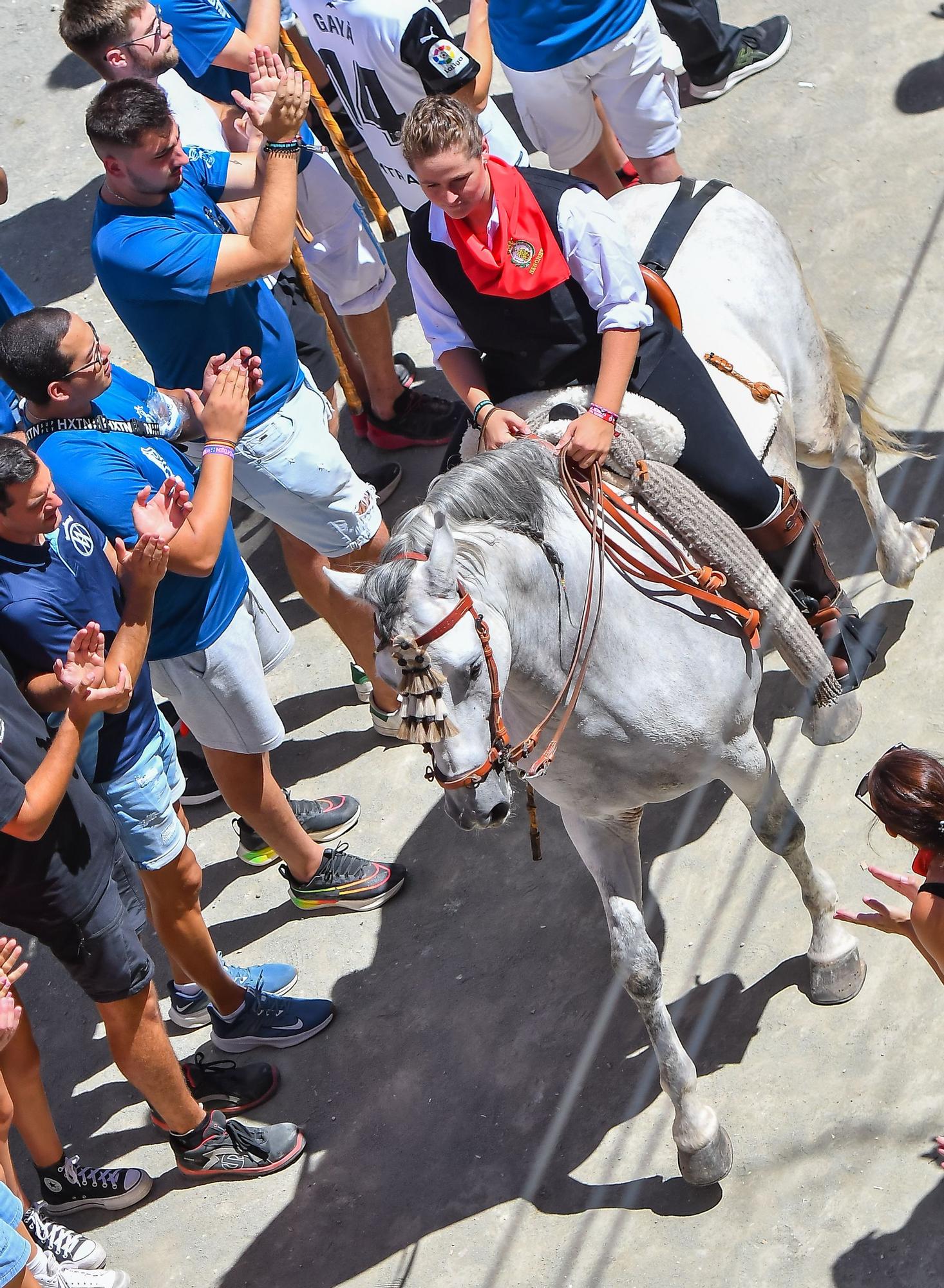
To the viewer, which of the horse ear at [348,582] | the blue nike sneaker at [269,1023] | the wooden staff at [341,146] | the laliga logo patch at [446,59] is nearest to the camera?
the horse ear at [348,582]

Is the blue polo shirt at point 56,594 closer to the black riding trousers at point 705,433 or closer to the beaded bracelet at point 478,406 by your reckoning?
the beaded bracelet at point 478,406

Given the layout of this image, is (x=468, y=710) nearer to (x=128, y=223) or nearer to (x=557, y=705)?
(x=557, y=705)

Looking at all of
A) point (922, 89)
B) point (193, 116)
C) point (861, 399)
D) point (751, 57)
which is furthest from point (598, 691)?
point (751, 57)

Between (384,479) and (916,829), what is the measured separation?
3311mm

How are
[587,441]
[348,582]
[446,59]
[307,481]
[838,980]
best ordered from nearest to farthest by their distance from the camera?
[348,582], [587,441], [838,980], [307,481], [446,59]

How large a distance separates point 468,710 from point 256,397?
76.3 inches

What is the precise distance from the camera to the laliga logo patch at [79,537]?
3.22m

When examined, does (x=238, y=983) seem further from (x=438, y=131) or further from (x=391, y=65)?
(x=391, y=65)

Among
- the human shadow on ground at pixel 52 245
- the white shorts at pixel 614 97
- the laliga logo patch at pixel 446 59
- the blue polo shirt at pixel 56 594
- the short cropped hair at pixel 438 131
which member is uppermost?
→ the short cropped hair at pixel 438 131

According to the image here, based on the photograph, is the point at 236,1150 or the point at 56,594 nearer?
the point at 56,594

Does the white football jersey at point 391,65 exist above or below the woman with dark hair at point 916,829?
above

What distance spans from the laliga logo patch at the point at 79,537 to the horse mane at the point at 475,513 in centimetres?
91

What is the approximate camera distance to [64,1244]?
3650 millimetres

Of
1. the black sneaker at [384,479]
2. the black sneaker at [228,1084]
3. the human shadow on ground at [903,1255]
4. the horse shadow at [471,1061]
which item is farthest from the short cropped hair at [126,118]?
the human shadow on ground at [903,1255]
